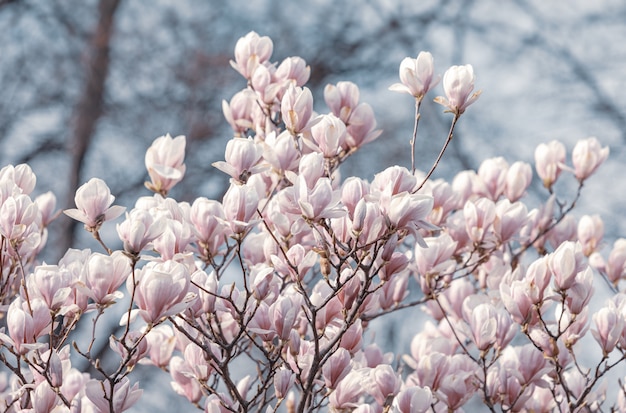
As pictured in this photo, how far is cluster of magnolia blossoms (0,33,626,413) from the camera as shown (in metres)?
1.19

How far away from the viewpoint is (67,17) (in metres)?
6.73

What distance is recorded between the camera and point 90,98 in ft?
20.6

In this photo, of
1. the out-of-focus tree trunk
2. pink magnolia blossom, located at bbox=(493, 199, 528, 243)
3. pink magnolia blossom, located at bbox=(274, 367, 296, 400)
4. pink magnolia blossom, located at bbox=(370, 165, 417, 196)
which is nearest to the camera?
pink magnolia blossom, located at bbox=(370, 165, 417, 196)

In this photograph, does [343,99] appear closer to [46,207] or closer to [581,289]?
[581,289]

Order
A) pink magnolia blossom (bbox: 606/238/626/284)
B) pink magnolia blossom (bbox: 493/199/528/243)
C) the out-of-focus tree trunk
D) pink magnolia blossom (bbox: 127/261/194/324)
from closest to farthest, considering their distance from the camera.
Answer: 1. pink magnolia blossom (bbox: 127/261/194/324)
2. pink magnolia blossom (bbox: 493/199/528/243)
3. pink magnolia blossom (bbox: 606/238/626/284)
4. the out-of-focus tree trunk

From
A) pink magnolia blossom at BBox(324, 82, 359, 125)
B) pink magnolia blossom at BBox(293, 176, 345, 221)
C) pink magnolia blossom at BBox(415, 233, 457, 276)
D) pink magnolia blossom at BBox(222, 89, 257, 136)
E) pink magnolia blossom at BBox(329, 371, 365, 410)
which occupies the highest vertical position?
pink magnolia blossom at BBox(222, 89, 257, 136)

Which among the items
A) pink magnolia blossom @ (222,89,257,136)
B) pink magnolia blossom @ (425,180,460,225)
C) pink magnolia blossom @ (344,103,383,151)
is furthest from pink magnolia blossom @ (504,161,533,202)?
pink magnolia blossom @ (222,89,257,136)

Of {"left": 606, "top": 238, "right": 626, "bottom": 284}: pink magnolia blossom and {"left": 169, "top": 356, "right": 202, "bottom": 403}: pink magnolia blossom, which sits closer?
{"left": 169, "top": 356, "right": 202, "bottom": 403}: pink magnolia blossom

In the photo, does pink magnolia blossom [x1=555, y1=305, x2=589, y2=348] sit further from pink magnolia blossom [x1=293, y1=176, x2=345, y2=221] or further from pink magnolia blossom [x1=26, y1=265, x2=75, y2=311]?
pink magnolia blossom [x1=26, y1=265, x2=75, y2=311]

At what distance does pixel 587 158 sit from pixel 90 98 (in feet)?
16.4

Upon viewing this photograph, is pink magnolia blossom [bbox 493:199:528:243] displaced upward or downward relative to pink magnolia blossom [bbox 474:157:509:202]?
downward

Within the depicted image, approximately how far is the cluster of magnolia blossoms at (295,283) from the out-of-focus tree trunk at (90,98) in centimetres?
423

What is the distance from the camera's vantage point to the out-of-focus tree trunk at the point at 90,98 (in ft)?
19.2

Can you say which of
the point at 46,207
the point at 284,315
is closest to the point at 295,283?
the point at 284,315
